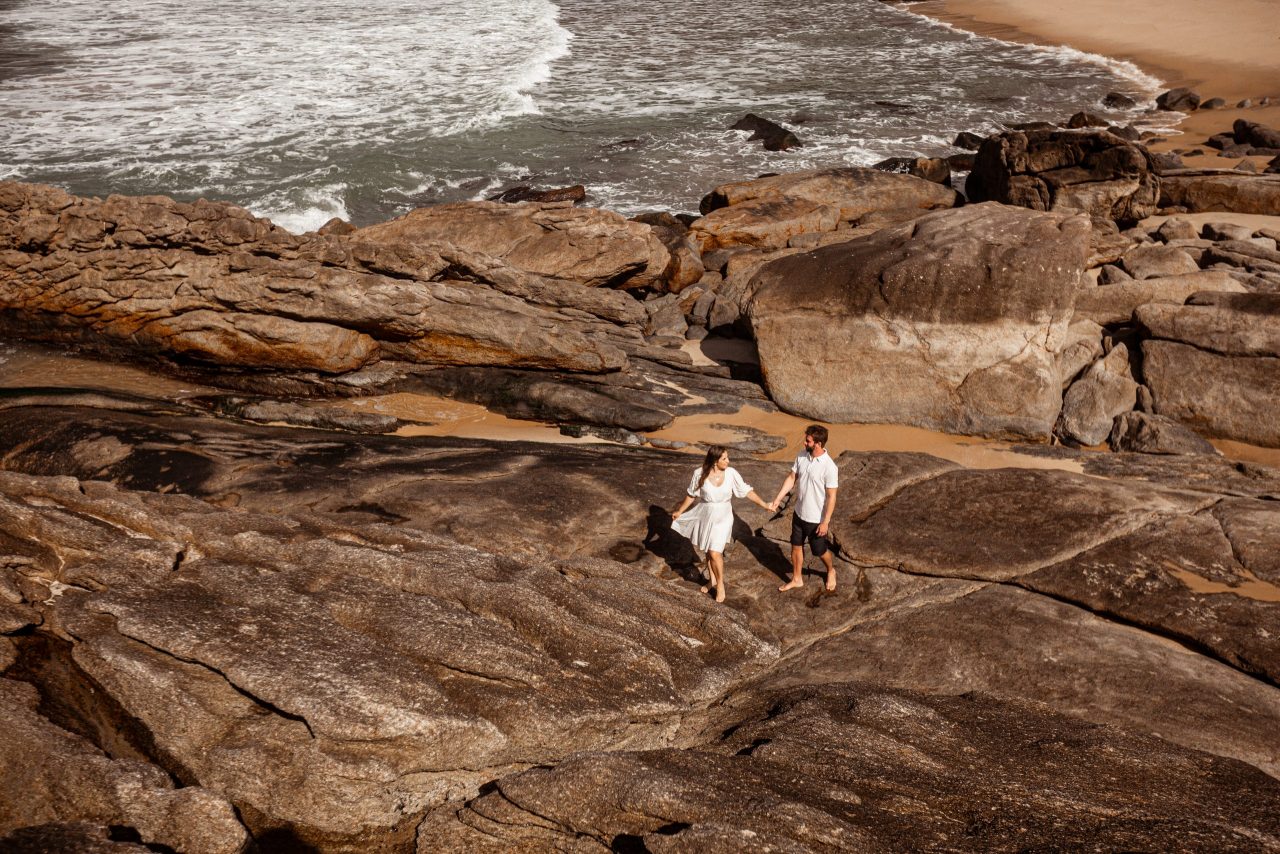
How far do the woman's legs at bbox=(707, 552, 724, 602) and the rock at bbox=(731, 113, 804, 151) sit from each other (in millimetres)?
23863

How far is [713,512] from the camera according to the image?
9250 millimetres

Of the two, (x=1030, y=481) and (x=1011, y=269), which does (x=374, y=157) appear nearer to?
(x=1011, y=269)

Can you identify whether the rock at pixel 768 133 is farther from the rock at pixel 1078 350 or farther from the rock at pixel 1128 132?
the rock at pixel 1078 350

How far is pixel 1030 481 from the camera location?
34.6 feet

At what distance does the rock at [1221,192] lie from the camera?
2166 centimetres

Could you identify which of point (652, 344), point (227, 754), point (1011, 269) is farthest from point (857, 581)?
point (652, 344)

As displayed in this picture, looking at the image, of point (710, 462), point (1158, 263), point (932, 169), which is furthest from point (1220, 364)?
point (932, 169)

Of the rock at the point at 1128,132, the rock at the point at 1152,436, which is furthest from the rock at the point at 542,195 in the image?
the rock at the point at 1152,436

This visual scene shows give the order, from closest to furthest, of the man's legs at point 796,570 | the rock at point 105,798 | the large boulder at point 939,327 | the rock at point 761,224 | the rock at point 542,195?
the rock at point 105,798, the man's legs at point 796,570, the large boulder at point 939,327, the rock at point 761,224, the rock at point 542,195

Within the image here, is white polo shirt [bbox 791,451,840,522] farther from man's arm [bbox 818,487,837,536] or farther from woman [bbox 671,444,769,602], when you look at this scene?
woman [bbox 671,444,769,602]

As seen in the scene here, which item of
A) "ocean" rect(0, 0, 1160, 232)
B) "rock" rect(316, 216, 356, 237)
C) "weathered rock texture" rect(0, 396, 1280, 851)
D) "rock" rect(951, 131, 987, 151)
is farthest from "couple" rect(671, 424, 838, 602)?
"rock" rect(951, 131, 987, 151)

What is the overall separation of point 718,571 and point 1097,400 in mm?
7976

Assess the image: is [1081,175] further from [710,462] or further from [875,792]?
[875,792]

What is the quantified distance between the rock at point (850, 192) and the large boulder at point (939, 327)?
26.1 ft
